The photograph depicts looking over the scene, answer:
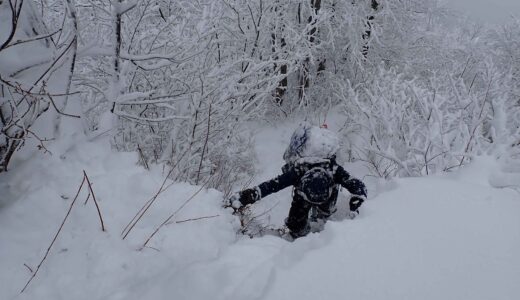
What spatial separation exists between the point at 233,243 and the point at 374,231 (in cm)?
80

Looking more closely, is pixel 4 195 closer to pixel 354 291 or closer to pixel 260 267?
pixel 260 267

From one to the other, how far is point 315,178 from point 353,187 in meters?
0.35

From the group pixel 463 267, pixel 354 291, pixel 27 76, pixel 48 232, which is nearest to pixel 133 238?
pixel 48 232

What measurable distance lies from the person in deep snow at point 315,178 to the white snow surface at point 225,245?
0.85 m

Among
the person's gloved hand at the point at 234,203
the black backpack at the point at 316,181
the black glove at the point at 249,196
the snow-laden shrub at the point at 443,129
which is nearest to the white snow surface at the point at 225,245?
the person's gloved hand at the point at 234,203

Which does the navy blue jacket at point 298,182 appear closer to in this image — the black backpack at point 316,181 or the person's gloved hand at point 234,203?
the black backpack at point 316,181

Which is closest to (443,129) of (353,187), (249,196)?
(353,187)

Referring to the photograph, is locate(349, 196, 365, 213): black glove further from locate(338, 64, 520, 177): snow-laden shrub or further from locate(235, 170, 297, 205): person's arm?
locate(338, 64, 520, 177): snow-laden shrub

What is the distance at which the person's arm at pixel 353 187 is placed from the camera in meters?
3.21

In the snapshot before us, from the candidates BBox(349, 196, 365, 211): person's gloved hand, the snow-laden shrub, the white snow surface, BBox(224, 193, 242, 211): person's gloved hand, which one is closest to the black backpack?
BBox(349, 196, 365, 211): person's gloved hand

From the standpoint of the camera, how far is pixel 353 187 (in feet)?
10.7

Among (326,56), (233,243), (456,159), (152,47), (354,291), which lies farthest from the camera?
(326,56)

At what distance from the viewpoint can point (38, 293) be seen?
1.58 m

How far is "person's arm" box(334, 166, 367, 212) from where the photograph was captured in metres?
3.21
